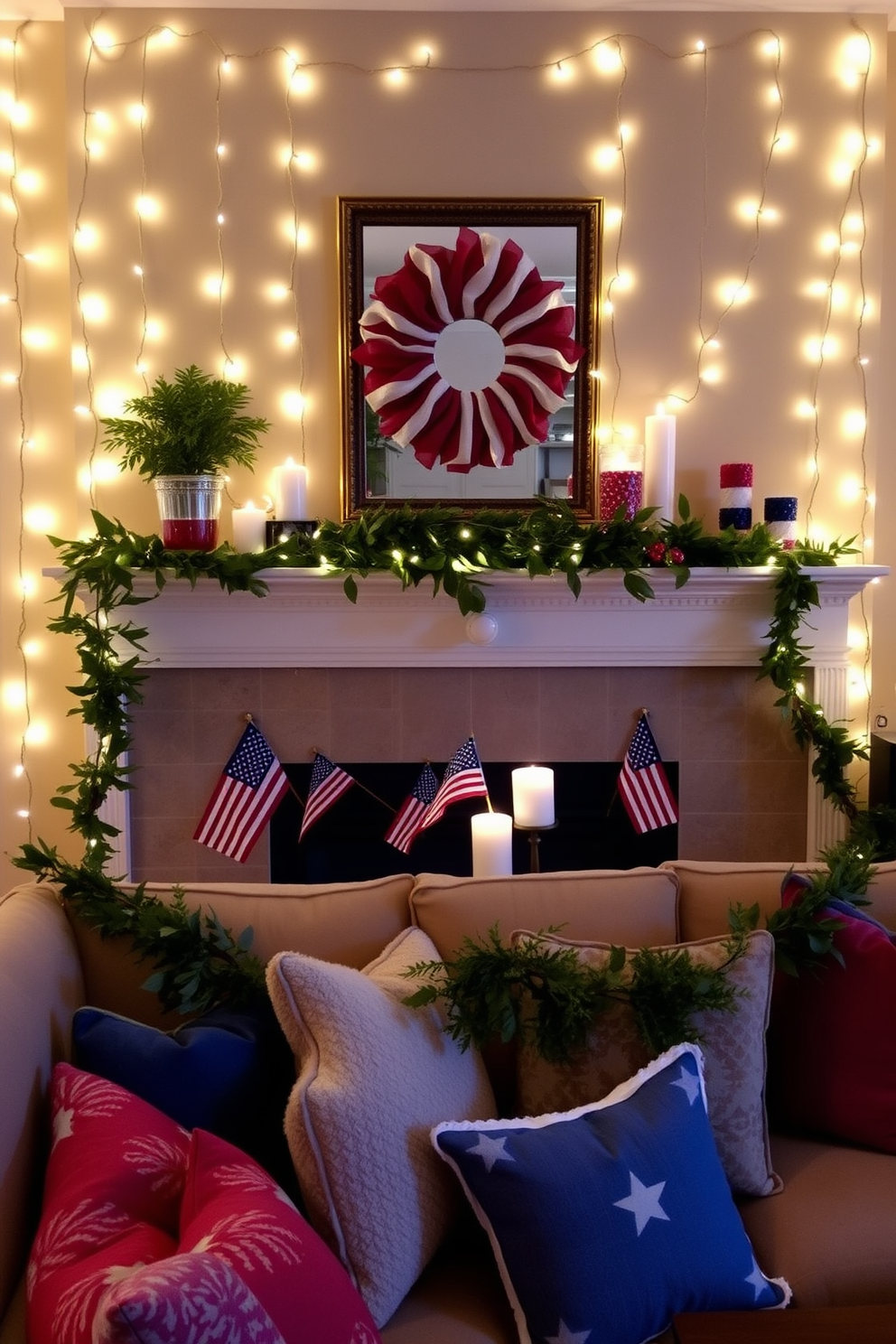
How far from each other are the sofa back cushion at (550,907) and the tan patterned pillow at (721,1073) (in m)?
0.21

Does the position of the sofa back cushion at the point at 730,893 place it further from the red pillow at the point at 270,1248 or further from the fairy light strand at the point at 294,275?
the fairy light strand at the point at 294,275

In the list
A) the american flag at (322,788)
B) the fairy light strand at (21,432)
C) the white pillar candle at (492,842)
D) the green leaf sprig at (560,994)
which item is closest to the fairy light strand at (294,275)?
the fairy light strand at (21,432)

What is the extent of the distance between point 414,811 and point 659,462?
120 centimetres

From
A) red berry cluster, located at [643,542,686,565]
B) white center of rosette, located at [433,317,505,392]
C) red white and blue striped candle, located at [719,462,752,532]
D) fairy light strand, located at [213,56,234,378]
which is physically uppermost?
fairy light strand, located at [213,56,234,378]

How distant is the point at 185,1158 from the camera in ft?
4.38

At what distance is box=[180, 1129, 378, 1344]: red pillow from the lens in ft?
3.51

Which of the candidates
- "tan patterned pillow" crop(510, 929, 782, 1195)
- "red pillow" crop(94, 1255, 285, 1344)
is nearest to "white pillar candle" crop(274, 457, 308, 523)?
"tan patterned pillow" crop(510, 929, 782, 1195)

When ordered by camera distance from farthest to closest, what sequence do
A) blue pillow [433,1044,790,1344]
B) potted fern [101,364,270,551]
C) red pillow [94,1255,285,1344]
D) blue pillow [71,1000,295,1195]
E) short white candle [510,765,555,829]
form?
potted fern [101,364,270,551] → short white candle [510,765,555,829] → blue pillow [71,1000,295,1195] → blue pillow [433,1044,790,1344] → red pillow [94,1255,285,1344]

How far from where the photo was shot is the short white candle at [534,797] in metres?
2.50

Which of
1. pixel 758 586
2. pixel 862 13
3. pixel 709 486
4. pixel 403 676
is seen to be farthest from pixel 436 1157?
pixel 862 13

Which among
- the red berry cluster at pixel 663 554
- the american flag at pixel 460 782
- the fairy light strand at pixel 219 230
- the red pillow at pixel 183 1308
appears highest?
the fairy light strand at pixel 219 230

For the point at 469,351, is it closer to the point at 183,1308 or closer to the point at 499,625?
the point at 499,625

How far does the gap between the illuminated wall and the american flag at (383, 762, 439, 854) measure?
2.92ft

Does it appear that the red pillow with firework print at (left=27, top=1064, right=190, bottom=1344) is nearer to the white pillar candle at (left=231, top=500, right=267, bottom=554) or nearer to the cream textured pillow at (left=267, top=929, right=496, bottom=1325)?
the cream textured pillow at (left=267, top=929, right=496, bottom=1325)
